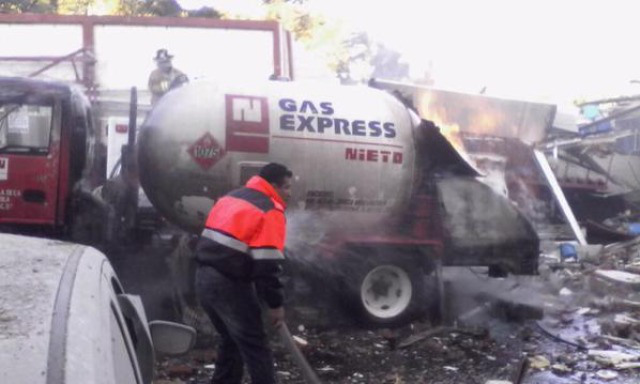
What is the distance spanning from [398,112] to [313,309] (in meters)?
2.23

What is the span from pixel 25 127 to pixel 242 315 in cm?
358

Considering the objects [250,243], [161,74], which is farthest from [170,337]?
[161,74]

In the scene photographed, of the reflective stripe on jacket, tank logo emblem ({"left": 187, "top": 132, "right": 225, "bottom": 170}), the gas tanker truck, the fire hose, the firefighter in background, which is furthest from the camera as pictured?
the firefighter in background

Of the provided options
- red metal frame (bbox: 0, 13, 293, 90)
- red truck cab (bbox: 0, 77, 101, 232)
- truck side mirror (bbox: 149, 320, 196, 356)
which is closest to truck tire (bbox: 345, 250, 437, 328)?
red truck cab (bbox: 0, 77, 101, 232)

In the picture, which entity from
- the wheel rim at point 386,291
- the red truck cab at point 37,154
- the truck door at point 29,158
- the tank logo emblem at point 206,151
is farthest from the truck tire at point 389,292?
the truck door at point 29,158

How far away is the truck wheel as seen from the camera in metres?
9.49

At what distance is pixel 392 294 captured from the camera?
9.78 meters

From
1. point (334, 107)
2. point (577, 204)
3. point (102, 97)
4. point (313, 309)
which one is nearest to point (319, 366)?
point (313, 309)

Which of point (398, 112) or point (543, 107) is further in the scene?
point (543, 107)

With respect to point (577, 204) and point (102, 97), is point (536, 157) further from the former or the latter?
point (577, 204)

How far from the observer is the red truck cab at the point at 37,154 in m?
8.36

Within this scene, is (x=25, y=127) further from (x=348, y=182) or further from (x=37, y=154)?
(x=348, y=182)

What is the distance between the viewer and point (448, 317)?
9891 millimetres

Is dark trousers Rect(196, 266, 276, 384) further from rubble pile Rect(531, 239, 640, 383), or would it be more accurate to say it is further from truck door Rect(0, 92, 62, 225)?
truck door Rect(0, 92, 62, 225)
